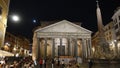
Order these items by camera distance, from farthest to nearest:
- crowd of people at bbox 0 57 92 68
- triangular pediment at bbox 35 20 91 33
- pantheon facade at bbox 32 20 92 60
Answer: triangular pediment at bbox 35 20 91 33 → pantheon facade at bbox 32 20 92 60 → crowd of people at bbox 0 57 92 68

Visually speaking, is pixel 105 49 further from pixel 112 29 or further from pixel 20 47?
pixel 20 47

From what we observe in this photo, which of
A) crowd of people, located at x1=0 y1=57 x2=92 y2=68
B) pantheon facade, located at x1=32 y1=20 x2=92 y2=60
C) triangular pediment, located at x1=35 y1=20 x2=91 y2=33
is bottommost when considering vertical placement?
crowd of people, located at x1=0 y1=57 x2=92 y2=68

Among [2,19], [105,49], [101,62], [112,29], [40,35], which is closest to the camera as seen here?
[101,62]

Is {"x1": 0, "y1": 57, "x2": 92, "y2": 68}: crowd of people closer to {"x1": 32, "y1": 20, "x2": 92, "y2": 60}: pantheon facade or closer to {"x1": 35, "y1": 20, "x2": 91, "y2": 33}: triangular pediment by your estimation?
{"x1": 32, "y1": 20, "x2": 92, "y2": 60}: pantheon facade

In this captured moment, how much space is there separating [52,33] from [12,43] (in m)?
23.9

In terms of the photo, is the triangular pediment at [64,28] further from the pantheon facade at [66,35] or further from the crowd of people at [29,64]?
the crowd of people at [29,64]

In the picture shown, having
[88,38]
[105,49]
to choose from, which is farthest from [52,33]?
Result: [105,49]

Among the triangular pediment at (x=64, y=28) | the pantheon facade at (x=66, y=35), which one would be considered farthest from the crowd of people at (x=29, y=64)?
the triangular pediment at (x=64, y=28)

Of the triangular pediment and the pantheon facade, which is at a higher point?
the triangular pediment

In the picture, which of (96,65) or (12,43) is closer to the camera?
(96,65)

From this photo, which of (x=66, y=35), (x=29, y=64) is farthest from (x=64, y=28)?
(x=29, y=64)

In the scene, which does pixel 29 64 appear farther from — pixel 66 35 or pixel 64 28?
pixel 64 28

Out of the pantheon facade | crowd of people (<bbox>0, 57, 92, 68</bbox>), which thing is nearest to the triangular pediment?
the pantheon facade

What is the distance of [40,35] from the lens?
40719 millimetres
